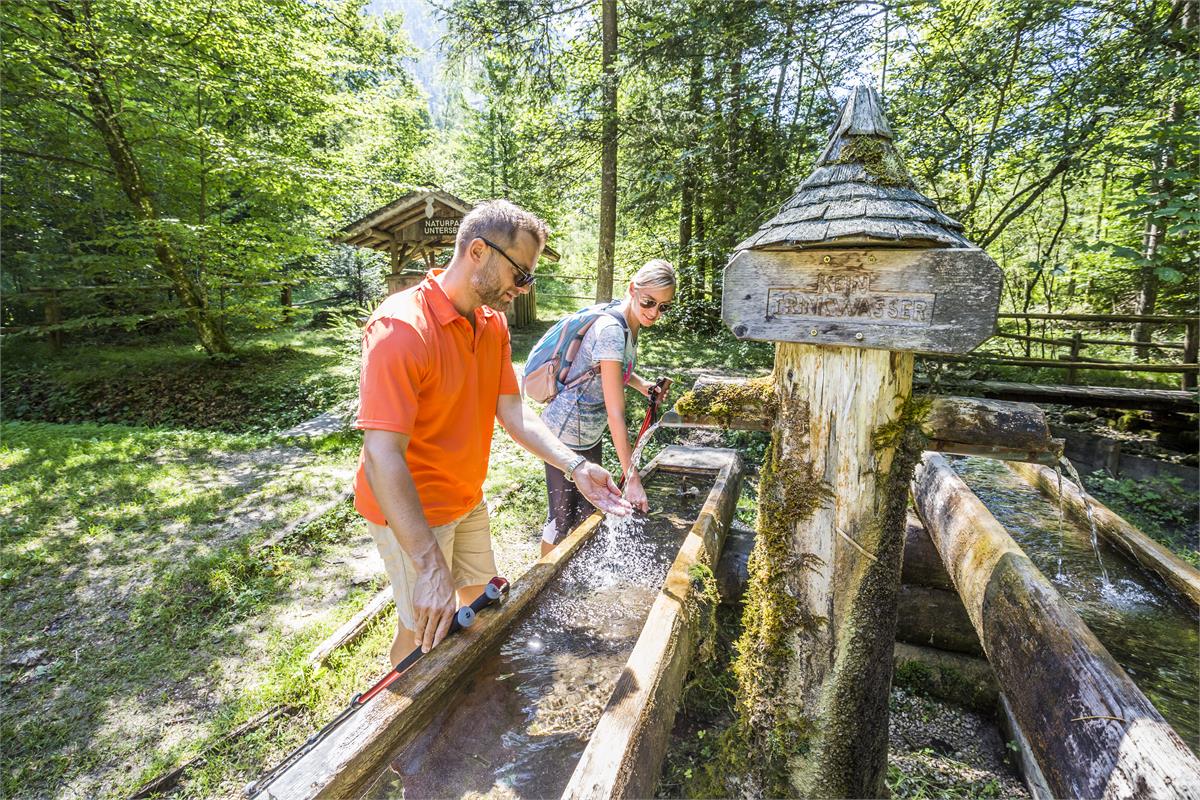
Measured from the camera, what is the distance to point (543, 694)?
2.24 m

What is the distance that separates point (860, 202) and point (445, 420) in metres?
1.67

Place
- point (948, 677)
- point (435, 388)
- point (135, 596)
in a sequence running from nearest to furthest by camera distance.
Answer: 1. point (435, 388)
2. point (948, 677)
3. point (135, 596)

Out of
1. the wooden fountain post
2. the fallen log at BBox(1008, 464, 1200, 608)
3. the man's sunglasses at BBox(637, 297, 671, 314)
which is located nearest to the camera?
the wooden fountain post

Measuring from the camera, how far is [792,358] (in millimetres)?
1794

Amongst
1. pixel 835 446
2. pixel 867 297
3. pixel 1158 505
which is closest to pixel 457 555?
pixel 835 446

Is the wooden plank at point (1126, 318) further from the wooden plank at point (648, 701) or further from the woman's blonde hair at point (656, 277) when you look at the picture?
the wooden plank at point (648, 701)

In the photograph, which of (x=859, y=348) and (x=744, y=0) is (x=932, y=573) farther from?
(x=744, y=0)

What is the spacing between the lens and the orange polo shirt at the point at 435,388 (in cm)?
168

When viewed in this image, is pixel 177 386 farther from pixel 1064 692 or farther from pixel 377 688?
pixel 1064 692

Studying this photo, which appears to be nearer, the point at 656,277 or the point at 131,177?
the point at 656,277

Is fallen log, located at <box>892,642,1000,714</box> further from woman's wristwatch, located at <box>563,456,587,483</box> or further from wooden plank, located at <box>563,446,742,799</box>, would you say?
woman's wristwatch, located at <box>563,456,587,483</box>

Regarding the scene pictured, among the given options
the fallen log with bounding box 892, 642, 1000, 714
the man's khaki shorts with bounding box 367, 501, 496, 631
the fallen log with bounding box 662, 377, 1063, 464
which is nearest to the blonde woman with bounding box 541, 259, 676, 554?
the man's khaki shorts with bounding box 367, 501, 496, 631

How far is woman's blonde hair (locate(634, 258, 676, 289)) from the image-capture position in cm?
288

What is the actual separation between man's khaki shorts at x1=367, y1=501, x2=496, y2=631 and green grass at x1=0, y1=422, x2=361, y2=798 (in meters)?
1.09
